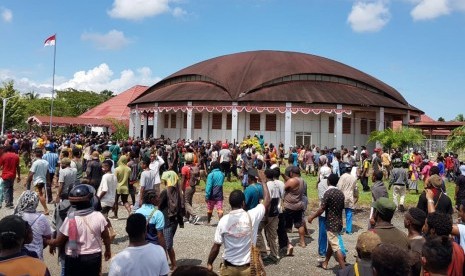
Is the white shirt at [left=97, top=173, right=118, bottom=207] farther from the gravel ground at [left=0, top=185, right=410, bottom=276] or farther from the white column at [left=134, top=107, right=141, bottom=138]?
the white column at [left=134, top=107, right=141, bottom=138]

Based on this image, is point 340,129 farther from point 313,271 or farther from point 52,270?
point 52,270

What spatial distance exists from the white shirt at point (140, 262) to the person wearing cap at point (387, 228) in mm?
2385

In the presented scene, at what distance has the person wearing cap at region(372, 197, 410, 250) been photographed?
4188 mm

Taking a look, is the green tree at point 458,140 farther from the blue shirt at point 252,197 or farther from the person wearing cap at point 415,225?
the person wearing cap at point 415,225

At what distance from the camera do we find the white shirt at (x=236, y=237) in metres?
4.50

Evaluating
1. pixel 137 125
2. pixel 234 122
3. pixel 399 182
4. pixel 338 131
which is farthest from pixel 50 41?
pixel 399 182

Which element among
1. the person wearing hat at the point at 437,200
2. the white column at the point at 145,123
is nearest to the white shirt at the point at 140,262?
the person wearing hat at the point at 437,200

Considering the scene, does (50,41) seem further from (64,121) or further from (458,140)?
(458,140)

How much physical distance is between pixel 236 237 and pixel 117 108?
5290 cm

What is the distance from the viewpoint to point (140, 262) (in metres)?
3.49

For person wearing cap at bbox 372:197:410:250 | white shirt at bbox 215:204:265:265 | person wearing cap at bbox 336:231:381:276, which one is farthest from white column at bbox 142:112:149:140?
person wearing cap at bbox 336:231:381:276

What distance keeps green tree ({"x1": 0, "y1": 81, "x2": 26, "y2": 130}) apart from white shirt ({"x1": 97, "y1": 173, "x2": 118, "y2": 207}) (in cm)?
4889

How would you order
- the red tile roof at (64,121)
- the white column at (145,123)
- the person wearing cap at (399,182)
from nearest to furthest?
the person wearing cap at (399,182), the white column at (145,123), the red tile roof at (64,121)

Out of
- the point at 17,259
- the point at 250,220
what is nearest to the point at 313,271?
the point at 250,220
